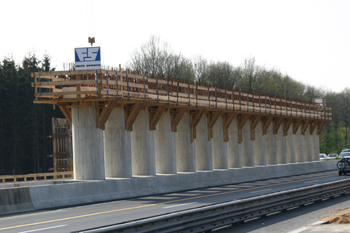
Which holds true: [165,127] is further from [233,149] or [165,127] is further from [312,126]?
[312,126]

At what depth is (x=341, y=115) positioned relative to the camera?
115312 mm

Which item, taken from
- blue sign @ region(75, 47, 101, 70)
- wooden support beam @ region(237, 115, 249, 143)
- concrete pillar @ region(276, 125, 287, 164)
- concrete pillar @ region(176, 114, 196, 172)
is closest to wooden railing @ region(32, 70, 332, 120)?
blue sign @ region(75, 47, 101, 70)

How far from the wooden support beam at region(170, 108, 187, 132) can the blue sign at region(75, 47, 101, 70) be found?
8231 mm

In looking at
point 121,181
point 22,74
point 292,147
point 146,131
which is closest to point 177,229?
point 121,181

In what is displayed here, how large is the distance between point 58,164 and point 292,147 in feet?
72.3

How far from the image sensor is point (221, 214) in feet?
41.0

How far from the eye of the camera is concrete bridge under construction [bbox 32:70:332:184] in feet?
73.7

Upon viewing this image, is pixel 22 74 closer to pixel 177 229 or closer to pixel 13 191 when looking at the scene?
pixel 13 191

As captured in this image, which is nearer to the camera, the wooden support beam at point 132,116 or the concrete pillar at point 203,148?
the wooden support beam at point 132,116

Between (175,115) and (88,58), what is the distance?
8.71m

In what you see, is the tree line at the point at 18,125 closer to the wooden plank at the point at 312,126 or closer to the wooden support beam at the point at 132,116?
A: the wooden plank at the point at 312,126

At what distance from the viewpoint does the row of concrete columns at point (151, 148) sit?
22.5 metres

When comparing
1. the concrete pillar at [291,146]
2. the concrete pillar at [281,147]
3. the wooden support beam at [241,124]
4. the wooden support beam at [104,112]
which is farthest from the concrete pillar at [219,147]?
the concrete pillar at [291,146]

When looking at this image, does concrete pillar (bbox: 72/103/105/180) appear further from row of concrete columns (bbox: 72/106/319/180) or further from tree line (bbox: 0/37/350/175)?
tree line (bbox: 0/37/350/175)
